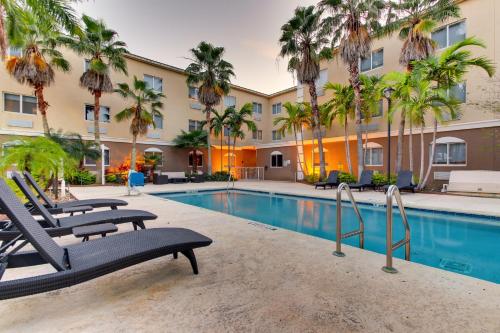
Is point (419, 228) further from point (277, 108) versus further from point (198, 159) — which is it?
point (277, 108)

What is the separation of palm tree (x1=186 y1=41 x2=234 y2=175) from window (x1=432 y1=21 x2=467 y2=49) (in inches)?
555

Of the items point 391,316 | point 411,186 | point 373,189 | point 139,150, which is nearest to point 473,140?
point 411,186

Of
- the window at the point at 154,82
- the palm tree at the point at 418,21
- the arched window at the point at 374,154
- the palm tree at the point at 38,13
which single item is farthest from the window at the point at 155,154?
the palm tree at the point at 418,21

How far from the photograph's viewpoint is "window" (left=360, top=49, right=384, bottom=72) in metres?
17.1

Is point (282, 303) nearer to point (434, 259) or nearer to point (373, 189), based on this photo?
point (434, 259)

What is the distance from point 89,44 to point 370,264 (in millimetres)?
19160

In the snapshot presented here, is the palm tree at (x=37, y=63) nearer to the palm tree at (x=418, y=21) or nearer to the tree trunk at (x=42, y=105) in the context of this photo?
the tree trunk at (x=42, y=105)

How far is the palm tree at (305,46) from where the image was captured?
15.4m

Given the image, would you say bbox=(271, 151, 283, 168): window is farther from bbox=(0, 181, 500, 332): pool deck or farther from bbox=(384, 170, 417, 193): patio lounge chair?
bbox=(0, 181, 500, 332): pool deck

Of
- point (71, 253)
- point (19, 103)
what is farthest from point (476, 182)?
point (19, 103)

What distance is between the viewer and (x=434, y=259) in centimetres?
464

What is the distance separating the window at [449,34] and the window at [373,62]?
3099 millimetres

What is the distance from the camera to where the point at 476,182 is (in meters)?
10.8

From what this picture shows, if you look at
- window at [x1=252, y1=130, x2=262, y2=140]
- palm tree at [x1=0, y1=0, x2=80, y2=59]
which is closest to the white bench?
palm tree at [x1=0, y1=0, x2=80, y2=59]
